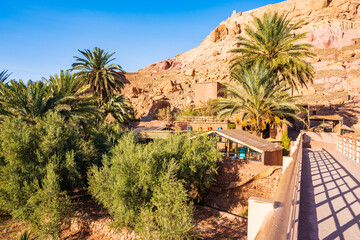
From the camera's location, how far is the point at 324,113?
35.7m

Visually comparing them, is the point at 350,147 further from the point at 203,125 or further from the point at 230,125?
the point at 203,125

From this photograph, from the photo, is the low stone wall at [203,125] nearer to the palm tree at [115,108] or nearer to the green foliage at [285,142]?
the green foliage at [285,142]

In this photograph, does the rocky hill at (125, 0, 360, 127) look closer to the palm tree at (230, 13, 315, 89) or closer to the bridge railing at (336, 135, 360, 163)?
the palm tree at (230, 13, 315, 89)

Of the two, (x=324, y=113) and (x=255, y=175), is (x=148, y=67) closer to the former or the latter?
(x=324, y=113)

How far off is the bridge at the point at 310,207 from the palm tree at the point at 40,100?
42.5 feet

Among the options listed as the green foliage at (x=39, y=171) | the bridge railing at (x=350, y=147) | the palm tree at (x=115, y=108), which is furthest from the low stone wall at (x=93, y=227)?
the palm tree at (x=115, y=108)

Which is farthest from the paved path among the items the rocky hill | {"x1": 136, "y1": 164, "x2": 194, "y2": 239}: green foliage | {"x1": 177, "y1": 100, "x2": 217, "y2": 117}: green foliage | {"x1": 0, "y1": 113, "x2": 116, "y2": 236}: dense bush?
the rocky hill

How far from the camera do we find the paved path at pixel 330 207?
11.8ft

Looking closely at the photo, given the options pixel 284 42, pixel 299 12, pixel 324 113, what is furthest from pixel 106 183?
pixel 299 12

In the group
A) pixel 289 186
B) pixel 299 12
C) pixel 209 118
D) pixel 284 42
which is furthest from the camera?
pixel 299 12

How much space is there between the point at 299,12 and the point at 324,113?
6945cm

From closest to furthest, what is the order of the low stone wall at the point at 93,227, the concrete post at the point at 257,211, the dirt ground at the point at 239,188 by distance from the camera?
1. the concrete post at the point at 257,211
2. the low stone wall at the point at 93,227
3. the dirt ground at the point at 239,188

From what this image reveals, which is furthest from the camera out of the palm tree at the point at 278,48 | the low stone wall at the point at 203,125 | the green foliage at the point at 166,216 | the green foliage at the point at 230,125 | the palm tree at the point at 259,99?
the low stone wall at the point at 203,125

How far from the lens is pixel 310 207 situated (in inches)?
181
